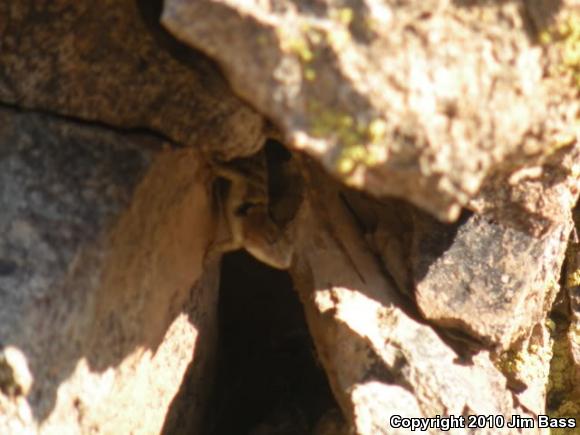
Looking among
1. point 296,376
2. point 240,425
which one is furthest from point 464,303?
point 240,425

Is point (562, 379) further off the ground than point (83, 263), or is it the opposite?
point (83, 263)

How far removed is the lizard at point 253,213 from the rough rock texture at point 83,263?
0.18 ft

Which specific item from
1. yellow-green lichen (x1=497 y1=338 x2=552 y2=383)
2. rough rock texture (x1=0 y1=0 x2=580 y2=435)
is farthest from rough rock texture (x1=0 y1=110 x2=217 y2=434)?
yellow-green lichen (x1=497 y1=338 x2=552 y2=383)

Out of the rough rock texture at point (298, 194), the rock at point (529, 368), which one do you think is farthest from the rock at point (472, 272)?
the rock at point (529, 368)

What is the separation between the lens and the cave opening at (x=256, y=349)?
1929mm

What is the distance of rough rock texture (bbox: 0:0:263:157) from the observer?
4.51ft

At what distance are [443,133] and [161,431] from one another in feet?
2.86

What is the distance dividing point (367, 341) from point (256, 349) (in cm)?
43

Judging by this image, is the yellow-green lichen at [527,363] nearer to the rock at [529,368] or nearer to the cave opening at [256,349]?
the rock at [529,368]

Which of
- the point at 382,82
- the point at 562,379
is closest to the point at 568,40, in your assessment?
the point at 382,82

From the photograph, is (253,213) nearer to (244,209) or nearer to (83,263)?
(244,209)

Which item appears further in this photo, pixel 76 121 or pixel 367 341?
pixel 367 341

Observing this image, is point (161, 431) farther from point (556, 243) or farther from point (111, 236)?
point (556, 243)

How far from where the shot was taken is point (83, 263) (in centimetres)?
138
